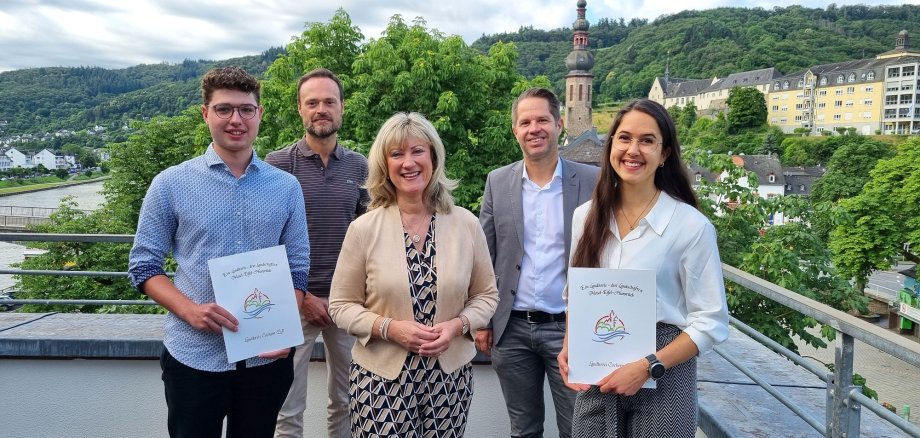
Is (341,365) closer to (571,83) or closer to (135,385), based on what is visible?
(135,385)

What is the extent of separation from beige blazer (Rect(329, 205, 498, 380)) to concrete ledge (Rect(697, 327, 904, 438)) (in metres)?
1.19

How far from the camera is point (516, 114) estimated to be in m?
2.66

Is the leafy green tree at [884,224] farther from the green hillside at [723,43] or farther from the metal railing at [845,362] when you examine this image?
the green hillside at [723,43]

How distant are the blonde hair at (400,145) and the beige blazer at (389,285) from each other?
0.16 feet

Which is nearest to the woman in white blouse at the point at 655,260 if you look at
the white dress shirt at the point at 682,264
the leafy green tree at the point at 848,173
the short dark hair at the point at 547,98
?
the white dress shirt at the point at 682,264

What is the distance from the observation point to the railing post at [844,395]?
75.3 inches

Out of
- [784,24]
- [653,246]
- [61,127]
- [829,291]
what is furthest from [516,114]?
[784,24]

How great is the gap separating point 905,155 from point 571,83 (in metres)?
42.4

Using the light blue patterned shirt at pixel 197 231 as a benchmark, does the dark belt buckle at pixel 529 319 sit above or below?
below

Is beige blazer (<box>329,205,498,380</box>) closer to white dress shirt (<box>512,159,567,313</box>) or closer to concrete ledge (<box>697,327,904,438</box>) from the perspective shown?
white dress shirt (<box>512,159,567,313</box>)

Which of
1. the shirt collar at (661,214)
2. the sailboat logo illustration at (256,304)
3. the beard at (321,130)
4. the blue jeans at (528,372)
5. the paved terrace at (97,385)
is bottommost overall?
the paved terrace at (97,385)

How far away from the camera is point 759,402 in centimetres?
279

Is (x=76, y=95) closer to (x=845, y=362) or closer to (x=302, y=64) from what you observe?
(x=302, y=64)

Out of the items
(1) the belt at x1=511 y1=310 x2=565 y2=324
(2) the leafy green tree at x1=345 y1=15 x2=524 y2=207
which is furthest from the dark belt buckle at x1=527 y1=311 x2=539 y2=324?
(2) the leafy green tree at x1=345 y1=15 x2=524 y2=207
